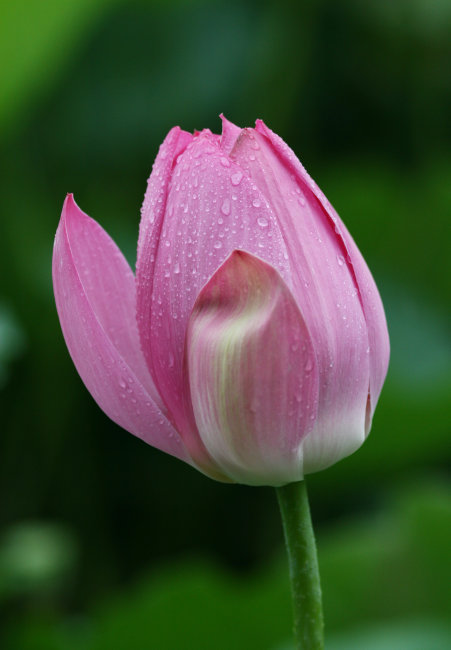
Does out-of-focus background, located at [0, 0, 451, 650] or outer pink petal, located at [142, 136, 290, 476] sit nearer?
outer pink petal, located at [142, 136, 290, 476]

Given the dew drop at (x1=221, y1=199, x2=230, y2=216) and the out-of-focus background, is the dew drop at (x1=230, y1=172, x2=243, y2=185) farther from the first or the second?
the out-of-focus background

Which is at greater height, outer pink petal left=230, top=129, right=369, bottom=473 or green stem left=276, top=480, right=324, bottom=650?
outer pink petal left=230, top=129, right=369, bottom=473

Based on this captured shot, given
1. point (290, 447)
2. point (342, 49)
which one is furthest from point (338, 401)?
point (342, 49)

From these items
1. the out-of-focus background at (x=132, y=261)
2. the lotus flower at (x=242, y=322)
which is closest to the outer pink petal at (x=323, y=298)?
the lotus flower at (x=242, y=322)

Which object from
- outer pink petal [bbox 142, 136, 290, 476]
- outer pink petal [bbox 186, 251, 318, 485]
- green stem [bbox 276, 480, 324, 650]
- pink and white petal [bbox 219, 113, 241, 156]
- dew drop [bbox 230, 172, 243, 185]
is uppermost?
pink and white petal [bbox 219, 113, 241, 156]

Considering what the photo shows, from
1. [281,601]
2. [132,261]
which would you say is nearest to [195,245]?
[281,601]

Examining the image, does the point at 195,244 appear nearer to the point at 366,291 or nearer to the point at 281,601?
the point at 366,291

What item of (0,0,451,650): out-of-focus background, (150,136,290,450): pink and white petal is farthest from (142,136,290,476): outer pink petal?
(0,0,451,650): out-of-focus background
